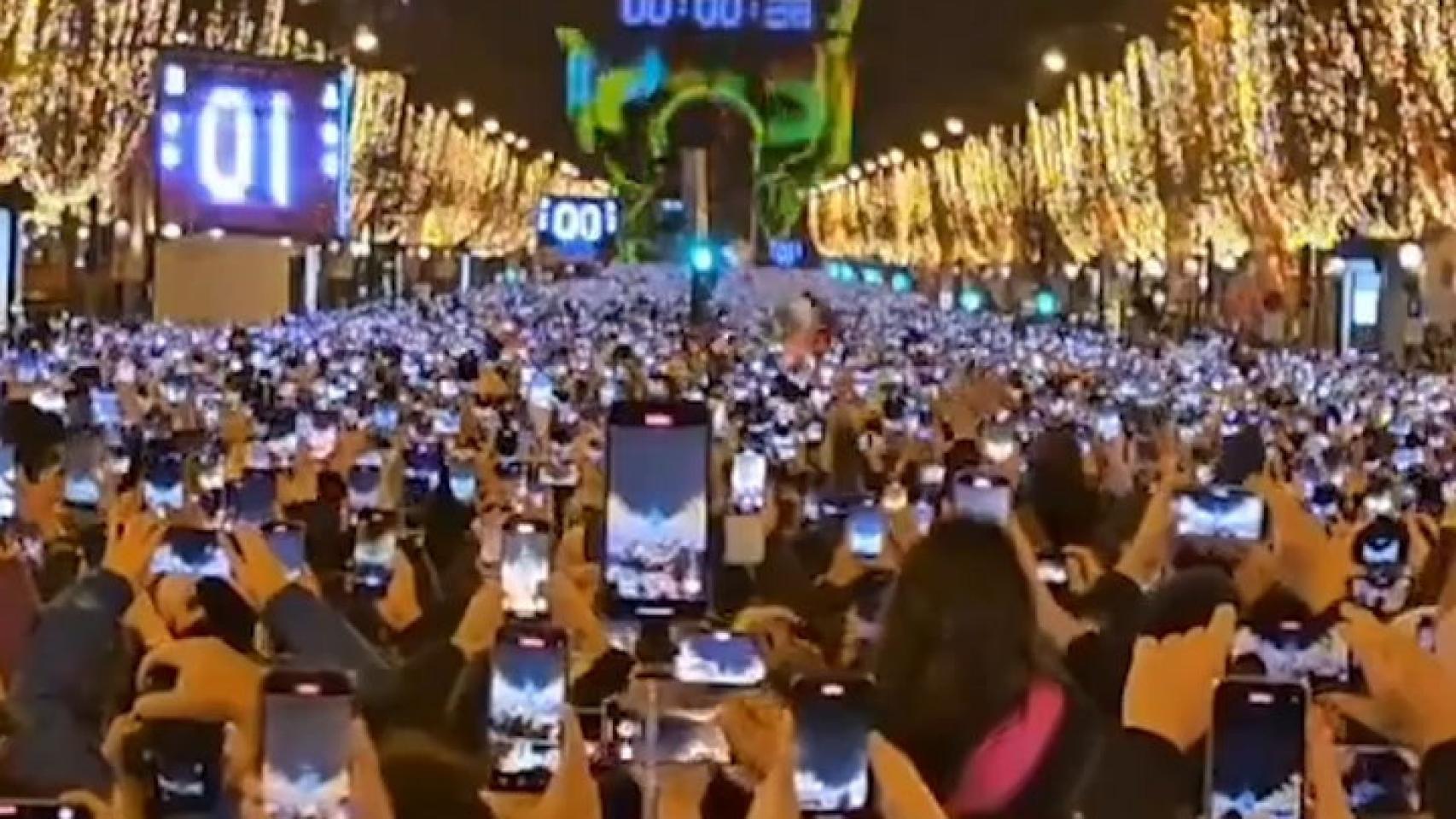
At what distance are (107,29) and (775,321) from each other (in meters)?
10.7

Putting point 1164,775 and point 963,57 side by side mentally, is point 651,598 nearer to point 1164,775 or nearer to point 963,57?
point 1164,775

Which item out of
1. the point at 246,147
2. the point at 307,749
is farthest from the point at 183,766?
the point at 246,147

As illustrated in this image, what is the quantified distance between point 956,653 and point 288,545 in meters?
5.65

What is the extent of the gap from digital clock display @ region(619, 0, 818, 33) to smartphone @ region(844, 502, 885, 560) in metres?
88.2

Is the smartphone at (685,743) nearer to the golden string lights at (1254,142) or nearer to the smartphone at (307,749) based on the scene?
the smartphone at (307,749)

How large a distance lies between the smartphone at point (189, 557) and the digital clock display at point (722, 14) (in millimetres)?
90766

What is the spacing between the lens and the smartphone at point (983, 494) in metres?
14.7

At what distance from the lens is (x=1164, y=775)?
8.54 m

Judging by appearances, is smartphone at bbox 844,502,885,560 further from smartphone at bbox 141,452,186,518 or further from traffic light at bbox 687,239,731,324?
traffic light at bbox 687,239,731,324

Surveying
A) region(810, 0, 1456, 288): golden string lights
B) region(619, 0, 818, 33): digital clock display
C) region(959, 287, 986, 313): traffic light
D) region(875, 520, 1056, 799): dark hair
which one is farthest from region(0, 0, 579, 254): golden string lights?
region(875, 520, 1056, 799): dark hair

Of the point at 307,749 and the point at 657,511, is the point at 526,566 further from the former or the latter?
the point at 307,749

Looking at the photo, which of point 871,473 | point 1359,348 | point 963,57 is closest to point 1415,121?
point 1359,348

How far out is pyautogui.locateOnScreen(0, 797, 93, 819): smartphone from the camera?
5.97m

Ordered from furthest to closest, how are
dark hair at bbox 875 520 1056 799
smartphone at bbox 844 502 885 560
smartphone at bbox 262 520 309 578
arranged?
smartphone at bbox 844 502 885 560, smartphone at bbox 262 520 309 578, dark hair at bbox 875 520 1056 799
